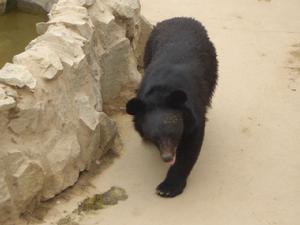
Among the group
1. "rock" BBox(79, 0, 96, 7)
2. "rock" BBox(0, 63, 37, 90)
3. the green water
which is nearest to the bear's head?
"rock" BBox(0, 63, 37, 90)

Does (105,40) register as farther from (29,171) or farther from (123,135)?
(29,171)

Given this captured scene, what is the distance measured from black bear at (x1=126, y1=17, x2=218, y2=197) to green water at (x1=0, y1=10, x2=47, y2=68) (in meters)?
2.23

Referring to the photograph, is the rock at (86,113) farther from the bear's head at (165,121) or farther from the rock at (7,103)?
the rock at (7,103)

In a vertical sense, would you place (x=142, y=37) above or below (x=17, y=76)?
below

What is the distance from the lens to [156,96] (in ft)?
18.4

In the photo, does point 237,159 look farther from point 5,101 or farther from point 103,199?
point 5,101

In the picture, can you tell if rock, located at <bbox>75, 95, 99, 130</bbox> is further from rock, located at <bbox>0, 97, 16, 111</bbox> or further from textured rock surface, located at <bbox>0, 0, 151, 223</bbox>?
rock, located at <bbox>0, 97, 16, 111</bbox>

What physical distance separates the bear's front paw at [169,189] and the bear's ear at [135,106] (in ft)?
2.58

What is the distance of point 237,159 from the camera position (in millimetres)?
6488

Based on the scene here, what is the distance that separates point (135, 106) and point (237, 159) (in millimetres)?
1472

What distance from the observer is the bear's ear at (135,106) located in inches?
217

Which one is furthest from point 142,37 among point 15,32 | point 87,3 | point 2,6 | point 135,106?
point 135,106

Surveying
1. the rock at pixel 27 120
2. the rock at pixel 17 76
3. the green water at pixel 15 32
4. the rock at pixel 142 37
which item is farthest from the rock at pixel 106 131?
the green water at pixel 15 32

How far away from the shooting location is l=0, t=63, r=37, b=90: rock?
5246 mm
